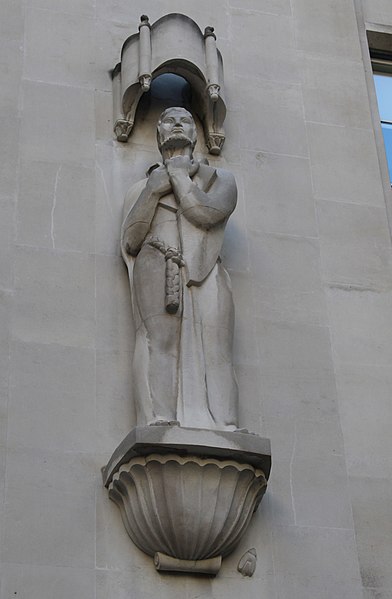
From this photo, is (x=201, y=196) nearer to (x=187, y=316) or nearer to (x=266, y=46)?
(x=187, y=316)

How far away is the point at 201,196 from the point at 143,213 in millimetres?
534

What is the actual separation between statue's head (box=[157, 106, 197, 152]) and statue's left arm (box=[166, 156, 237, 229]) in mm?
229

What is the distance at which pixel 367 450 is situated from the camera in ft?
35.5

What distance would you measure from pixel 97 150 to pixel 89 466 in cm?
333

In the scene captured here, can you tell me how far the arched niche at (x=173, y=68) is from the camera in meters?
11.9

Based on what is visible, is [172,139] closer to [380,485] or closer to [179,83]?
[179,83]

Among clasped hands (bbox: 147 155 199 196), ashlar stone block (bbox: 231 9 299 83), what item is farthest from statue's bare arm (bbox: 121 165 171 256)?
ashlar stone block (bbox: 231 9 299 83)

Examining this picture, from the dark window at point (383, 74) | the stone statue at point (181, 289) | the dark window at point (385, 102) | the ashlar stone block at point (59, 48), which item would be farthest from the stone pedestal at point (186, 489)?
the dark window at point (383, 74)

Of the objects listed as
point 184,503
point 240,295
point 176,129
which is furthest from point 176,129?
point 184,503

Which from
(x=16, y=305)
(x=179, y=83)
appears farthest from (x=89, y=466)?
(x=179, y=83)

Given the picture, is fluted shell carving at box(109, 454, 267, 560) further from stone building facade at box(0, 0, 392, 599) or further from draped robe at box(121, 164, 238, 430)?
draped robe at box(121, 164, 238, 430)

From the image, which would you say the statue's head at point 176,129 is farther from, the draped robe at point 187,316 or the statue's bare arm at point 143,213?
the statue's bare arm at point 143,213

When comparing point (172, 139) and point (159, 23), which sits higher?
point (159, 23)

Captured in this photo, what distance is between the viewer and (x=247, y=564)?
32.2 ft
